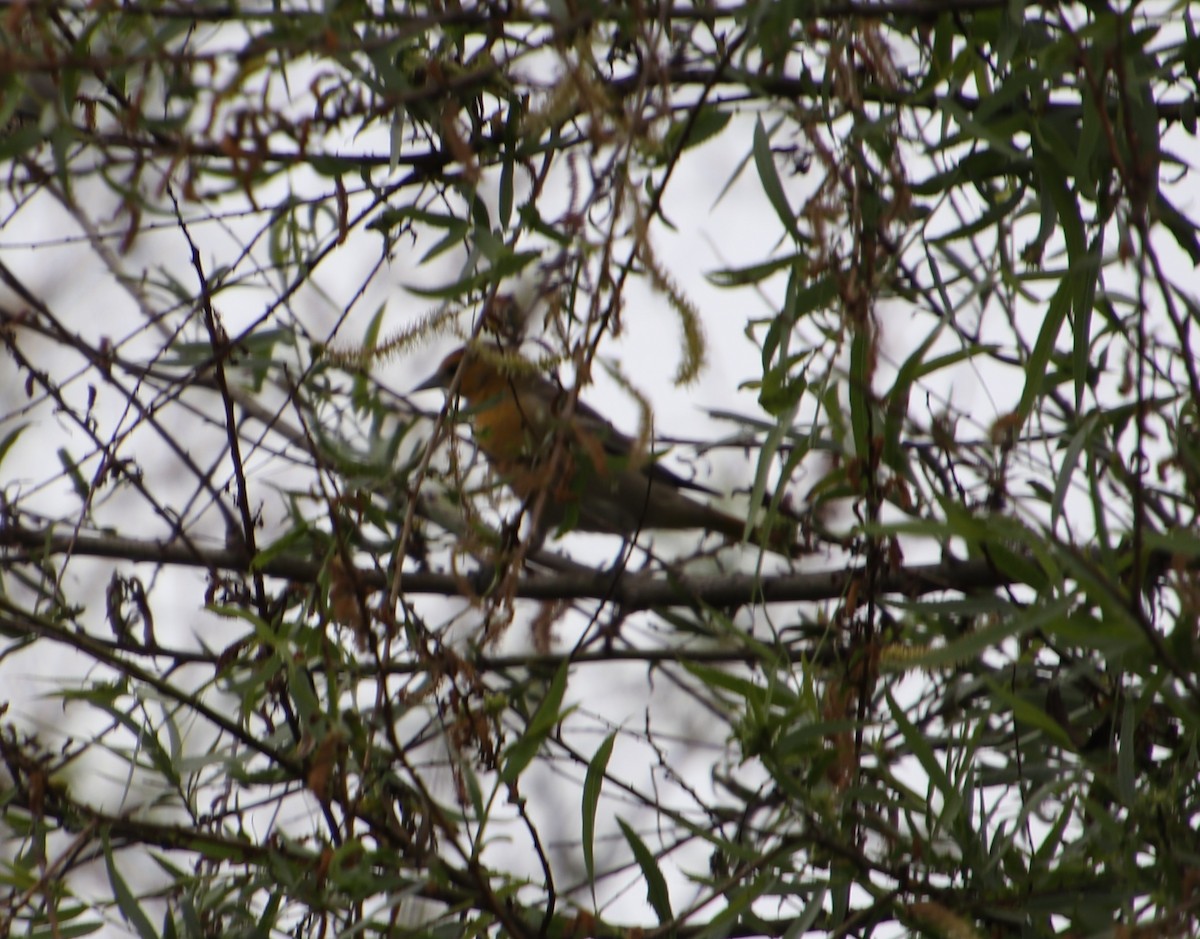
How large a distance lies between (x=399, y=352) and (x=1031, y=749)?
1522mm

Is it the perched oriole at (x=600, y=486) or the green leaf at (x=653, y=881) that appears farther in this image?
the perched oriole at (x=600, y=486)

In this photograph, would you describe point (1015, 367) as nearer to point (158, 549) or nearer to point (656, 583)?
point (656, 583)

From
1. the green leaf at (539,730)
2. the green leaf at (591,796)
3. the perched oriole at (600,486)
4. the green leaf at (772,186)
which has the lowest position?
the green leaf at (591,796)

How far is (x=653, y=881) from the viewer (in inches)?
73.7

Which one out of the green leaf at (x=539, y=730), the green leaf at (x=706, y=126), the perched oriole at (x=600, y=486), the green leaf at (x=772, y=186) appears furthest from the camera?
the perched oriole at (x=600, y=486)

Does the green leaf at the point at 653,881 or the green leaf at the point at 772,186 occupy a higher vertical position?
the green leaf at the point at 772,186

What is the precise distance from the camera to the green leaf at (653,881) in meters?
1.86

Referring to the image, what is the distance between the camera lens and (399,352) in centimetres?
159

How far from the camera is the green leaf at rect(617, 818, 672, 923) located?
1.86 meters

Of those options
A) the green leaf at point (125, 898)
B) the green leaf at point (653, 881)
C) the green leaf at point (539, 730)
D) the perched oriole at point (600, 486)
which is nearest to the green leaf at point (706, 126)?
the perched oriole at point (600, 486)

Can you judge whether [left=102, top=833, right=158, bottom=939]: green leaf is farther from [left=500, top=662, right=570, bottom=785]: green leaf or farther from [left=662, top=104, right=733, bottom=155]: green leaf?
[left=662, top=104, right=733, bottom=155]: green leaf

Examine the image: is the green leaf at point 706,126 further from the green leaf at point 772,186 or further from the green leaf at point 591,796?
the green leaf at point 591,796

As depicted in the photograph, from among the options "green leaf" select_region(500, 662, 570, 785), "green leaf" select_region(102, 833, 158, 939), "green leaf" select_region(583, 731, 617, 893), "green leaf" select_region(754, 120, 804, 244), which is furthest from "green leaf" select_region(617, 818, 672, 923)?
"green leaf" select_region(754, 120, 804, 244)

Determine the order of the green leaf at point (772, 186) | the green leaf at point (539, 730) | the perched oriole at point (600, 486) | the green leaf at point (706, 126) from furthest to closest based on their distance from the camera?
the perched oriole at point (600, 486), the green leaf at point (706, 126), the green leaf at point (772, 186), the green leaf at point (539, 730)
